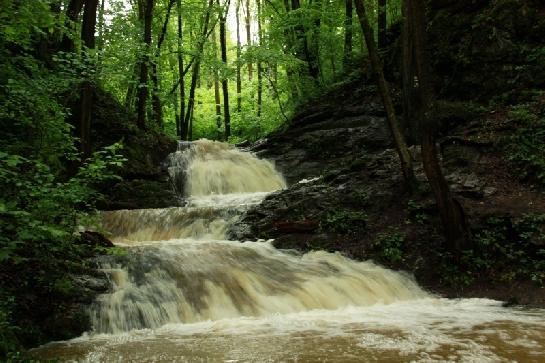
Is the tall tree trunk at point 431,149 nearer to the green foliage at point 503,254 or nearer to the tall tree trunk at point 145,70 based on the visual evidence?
the green foliage at point 503,254

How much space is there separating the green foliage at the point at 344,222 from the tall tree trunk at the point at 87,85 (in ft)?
19.7

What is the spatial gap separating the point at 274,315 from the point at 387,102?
203 inches

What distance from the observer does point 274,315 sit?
6727mm

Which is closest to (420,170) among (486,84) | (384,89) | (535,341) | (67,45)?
(384,89)

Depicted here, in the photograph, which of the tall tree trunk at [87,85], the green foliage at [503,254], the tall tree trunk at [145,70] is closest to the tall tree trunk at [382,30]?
the tall tree trunk at [145,70]

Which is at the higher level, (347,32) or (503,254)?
(347,32)

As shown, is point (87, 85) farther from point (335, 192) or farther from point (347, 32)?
point (347, 32)

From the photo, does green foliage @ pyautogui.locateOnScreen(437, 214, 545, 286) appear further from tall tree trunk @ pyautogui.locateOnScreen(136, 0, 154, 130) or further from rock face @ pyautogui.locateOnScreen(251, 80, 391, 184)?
tall tree trunk @ pyautogui.locateOnScreen(136, 0, 154, 130)

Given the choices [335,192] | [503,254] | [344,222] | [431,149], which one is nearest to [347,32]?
[335,192]

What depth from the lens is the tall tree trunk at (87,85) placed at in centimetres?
999

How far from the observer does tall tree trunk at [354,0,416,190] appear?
897cm

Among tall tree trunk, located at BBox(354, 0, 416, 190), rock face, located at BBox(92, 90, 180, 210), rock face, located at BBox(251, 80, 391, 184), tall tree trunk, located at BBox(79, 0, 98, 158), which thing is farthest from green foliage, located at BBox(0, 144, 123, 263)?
rock face, located at BBox(251, 80, 391, 184)

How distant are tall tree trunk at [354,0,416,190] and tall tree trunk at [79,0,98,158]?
5796 millimetres

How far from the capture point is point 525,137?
31.6 ft
